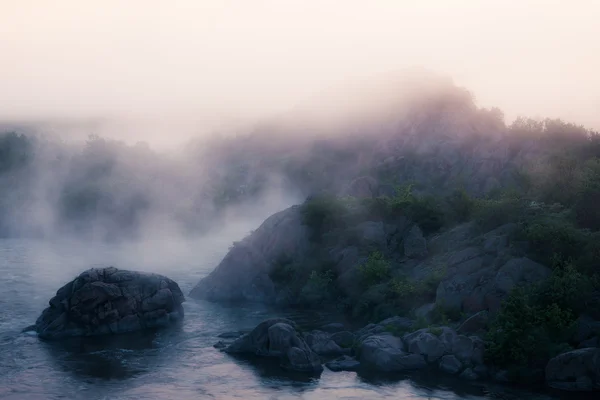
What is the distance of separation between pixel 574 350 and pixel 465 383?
6249 millimetres

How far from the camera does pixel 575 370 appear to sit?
38.0 metres

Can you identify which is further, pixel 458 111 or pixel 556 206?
pixel 458 111

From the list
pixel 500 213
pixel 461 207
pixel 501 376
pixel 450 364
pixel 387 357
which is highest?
pixel 461 207

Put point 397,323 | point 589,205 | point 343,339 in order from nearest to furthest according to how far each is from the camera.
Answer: point 343,339 < point 397,323 < point 589,205

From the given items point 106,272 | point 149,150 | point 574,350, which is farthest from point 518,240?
point 149,150

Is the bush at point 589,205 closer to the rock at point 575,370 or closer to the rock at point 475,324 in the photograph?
the rock at point 475,324

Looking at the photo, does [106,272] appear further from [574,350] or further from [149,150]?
[149,150]

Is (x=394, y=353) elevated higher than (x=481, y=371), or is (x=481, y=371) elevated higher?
(x=394, y=353)

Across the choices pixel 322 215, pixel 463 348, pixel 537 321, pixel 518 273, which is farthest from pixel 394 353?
pixel 322 215

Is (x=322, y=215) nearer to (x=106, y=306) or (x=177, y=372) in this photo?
(x=106, y=306)

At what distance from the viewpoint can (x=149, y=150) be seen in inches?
6117

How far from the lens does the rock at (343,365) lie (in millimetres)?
41094

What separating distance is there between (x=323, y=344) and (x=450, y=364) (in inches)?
319

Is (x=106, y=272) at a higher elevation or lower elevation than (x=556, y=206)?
lower
